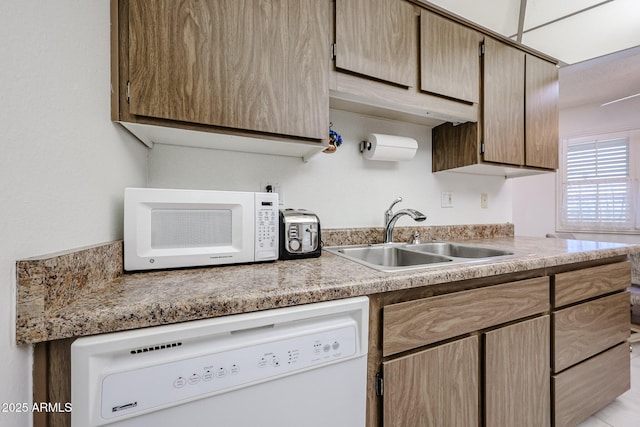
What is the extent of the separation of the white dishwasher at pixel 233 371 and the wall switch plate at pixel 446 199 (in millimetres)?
1295

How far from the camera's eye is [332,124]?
4.60 feet

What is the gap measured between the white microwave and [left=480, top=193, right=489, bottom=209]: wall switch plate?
1.63 metres

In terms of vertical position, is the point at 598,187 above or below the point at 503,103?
below

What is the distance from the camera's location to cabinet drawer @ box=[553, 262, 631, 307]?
110 centimetres

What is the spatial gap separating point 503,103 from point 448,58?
1.50 ft

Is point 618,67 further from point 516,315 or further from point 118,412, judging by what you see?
point 118,412

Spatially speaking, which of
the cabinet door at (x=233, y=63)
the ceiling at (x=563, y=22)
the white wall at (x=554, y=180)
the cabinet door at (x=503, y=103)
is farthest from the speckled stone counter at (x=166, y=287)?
the white wall at (x=554, y=180)

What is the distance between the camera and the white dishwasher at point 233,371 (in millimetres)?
474

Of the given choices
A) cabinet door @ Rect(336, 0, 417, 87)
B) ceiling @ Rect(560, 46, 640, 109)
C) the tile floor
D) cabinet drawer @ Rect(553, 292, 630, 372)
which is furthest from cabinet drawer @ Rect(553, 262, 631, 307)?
ceiling @ Rect(560, 46, 640, 109)

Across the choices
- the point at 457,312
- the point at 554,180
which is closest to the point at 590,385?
the point at 457,312

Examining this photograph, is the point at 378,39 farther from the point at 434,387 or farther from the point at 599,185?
the point at 599,185

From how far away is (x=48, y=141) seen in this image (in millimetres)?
520

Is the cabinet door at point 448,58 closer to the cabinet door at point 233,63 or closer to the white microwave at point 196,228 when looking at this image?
the cabinet door at point 233,63

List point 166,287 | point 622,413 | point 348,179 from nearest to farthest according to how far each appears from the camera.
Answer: point 166,287, point 622,413, point 348,179
